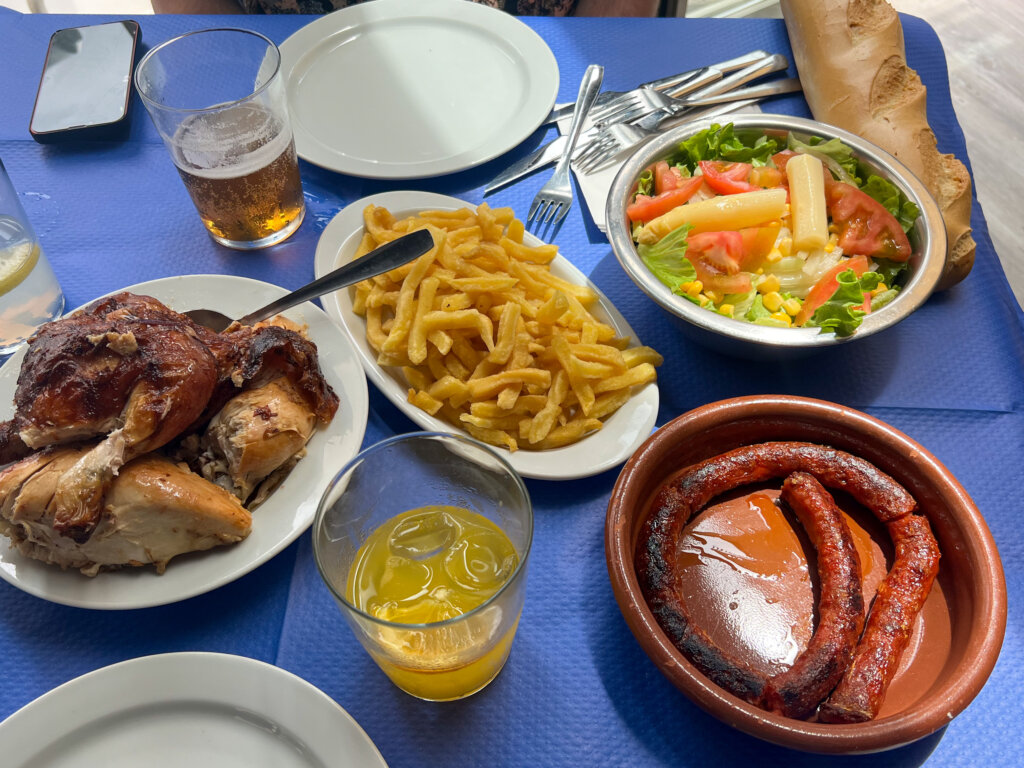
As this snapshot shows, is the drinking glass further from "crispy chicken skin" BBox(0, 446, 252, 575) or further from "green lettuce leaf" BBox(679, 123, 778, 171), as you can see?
"green lettuce leaf" BBox(679, 123, 778, 171)

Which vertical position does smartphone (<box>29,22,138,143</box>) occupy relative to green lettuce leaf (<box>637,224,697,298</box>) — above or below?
above

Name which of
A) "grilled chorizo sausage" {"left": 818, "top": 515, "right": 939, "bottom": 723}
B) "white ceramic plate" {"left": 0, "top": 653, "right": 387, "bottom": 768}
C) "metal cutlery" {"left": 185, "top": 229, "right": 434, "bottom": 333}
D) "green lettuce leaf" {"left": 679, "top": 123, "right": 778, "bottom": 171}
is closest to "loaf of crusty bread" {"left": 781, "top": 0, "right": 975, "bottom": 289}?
"green lettuce leaf" {"left": 679, "top": 123, "right": 778, "bottom": 171}

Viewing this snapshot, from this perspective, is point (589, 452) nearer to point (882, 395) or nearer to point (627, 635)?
point (627, 635)

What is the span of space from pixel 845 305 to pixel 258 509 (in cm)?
125

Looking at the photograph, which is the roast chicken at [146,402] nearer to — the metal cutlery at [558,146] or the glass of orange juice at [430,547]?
the glass of orange juice at [430,547]

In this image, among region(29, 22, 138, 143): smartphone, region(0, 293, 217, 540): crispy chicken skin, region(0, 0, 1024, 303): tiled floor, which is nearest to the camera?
region(0, 293, 217, 540): crispy chicken skin

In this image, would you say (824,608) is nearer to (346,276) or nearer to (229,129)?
(346,276)

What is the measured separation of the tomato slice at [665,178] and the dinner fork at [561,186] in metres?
0.25

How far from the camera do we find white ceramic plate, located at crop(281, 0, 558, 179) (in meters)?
2.15

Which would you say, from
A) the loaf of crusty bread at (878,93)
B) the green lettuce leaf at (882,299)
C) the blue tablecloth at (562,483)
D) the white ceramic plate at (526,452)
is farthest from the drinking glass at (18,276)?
the loaf of crusty bread at (878,93)

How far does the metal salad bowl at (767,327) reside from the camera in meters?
1.58

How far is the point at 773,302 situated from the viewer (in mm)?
1760

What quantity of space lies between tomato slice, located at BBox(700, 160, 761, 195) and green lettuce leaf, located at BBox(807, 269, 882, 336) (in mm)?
343

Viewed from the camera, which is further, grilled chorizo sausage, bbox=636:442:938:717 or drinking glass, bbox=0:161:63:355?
drinking glass, bbox=0:161:63:355
